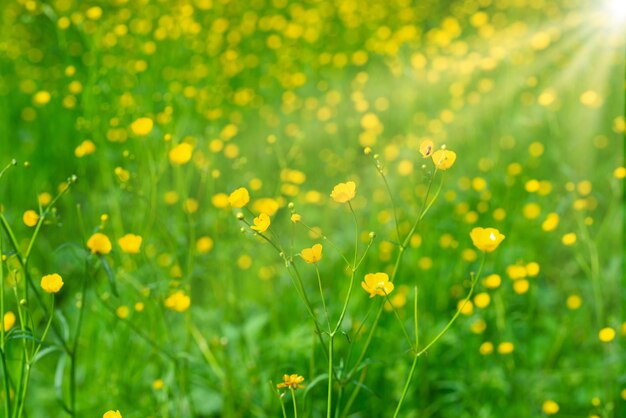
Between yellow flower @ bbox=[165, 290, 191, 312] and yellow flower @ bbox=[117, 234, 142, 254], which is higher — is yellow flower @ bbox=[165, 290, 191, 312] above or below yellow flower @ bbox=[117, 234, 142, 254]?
below

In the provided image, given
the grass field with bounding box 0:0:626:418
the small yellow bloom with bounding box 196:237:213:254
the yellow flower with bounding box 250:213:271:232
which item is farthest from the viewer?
the small yellow bloom with bounding box 196:237:213:254

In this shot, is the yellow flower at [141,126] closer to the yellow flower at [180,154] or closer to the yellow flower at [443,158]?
the yellow flower at [180,154]

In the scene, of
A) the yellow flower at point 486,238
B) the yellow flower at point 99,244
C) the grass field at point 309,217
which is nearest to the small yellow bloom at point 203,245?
the grass field at point 309,217

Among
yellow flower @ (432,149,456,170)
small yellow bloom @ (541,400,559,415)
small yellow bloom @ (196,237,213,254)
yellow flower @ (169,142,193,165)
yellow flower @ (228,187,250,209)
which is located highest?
yellow flower @ (432,149,456,170)

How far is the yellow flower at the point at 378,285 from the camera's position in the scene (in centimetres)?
97

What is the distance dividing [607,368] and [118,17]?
2679 mm

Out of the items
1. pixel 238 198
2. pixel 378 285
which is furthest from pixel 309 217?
pixel 378 285

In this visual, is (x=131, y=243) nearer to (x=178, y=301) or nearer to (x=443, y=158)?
(x=178, y=301)

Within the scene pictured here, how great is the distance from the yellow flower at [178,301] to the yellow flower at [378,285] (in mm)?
545

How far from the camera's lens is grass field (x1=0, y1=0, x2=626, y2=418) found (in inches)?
59.3

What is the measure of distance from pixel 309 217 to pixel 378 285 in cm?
144

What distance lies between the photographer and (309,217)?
7.88 ft

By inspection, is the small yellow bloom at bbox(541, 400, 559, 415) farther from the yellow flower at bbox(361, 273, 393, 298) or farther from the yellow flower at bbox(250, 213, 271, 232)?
the yellow flower at bbox(250, 213, 271, 232)

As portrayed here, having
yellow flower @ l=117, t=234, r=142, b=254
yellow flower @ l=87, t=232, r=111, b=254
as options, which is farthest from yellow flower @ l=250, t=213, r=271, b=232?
yellow flower @ l=117, t=234, r=142, b=254
